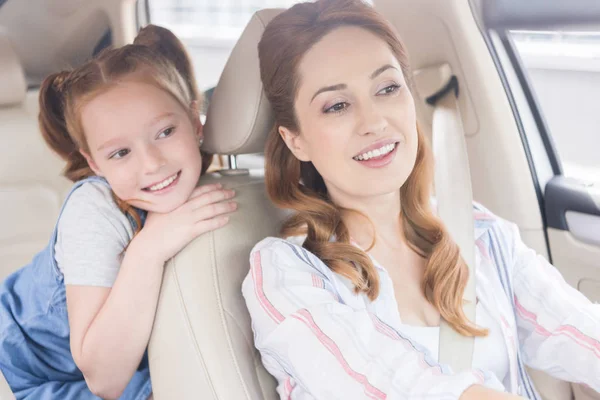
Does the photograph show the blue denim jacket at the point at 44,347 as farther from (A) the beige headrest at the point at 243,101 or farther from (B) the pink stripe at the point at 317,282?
(B) the pink stripe at the point at 317,282

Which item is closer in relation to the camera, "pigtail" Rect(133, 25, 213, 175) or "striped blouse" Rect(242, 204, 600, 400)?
"striped blouse" Rect(242, 204, 600, 400)

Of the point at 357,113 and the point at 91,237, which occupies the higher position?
the point at 357,113

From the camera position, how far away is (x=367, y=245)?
1.46 m

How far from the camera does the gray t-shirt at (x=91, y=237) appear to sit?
4.62 feet

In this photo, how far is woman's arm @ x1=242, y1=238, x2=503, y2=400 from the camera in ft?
3.41

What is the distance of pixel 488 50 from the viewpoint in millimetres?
1863

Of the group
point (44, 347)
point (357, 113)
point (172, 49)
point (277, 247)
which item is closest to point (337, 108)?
point (357, 113)

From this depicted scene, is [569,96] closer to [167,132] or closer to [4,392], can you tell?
[167,132]

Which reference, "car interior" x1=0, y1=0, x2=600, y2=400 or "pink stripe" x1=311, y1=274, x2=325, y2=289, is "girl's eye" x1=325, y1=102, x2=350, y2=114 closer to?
"car interior" x1=0, y1=0, x2=600, y2=400

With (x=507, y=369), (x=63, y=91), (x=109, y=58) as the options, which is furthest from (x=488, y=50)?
(x=63, y=91)

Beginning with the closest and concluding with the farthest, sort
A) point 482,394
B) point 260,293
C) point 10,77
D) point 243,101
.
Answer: point 482,394 < point 260,293 < point 243,101 < point 10,77

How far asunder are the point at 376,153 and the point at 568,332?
1.80ft

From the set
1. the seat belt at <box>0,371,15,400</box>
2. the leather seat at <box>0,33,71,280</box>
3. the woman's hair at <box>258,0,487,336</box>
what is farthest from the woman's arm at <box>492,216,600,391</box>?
the leather seat at <box>0,33,71,280</box>

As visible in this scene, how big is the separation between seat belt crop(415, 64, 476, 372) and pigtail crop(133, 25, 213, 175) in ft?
2.13
